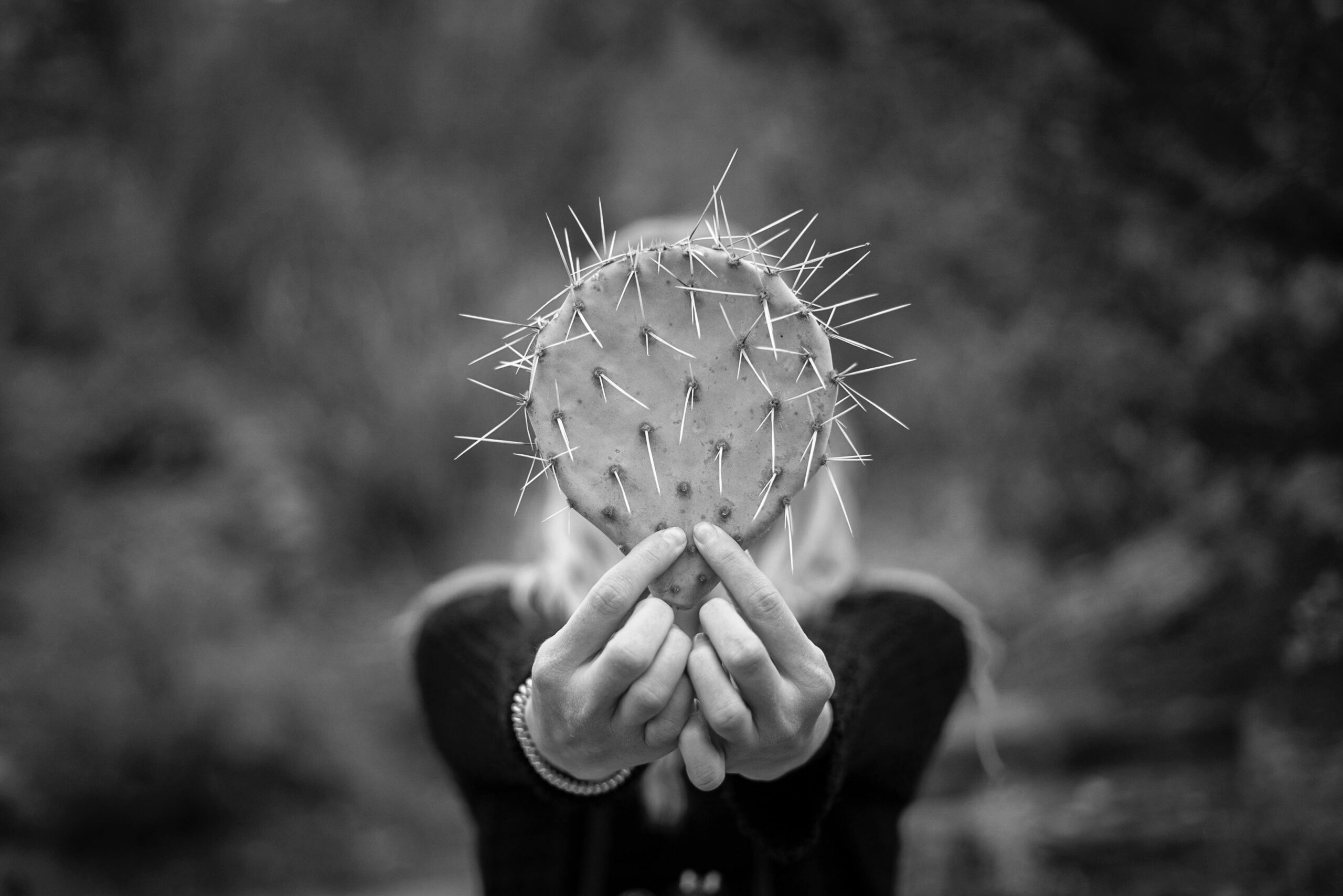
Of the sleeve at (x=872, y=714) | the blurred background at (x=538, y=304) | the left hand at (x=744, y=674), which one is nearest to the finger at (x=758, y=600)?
the left hand at (x=744, y=674)

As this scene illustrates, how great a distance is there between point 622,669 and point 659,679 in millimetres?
37

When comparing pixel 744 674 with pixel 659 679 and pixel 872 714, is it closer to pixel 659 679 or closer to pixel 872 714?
pixel 659 679

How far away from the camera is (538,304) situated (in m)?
5.20

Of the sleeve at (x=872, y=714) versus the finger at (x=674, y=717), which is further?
the sleeve at (x=872, y=714)

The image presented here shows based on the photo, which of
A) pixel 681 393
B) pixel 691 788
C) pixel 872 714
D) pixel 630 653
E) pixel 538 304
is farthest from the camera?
pixel 538 304

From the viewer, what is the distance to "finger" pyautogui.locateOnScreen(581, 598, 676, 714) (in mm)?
814

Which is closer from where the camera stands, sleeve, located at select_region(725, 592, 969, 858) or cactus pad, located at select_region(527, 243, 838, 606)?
cactus pad, located at select_region(527, 243, 838, 606)

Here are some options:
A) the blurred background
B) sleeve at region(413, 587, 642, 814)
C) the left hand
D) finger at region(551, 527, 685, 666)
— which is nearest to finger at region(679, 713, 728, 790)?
the left hand

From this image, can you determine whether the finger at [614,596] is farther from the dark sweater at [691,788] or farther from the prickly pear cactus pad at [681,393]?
the dark sweater at [691,788]

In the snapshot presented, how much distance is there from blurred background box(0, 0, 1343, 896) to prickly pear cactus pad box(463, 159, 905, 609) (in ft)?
4.22

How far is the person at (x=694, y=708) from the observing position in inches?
33.3

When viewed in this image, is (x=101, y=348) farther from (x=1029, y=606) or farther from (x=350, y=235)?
(x=1029, y=606)

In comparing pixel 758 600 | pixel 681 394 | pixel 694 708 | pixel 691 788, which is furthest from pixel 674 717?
pixel 691 788

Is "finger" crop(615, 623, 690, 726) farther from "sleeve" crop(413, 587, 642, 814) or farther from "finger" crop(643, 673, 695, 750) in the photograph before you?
"sleeve" crop(413, 587, 642, 814)
